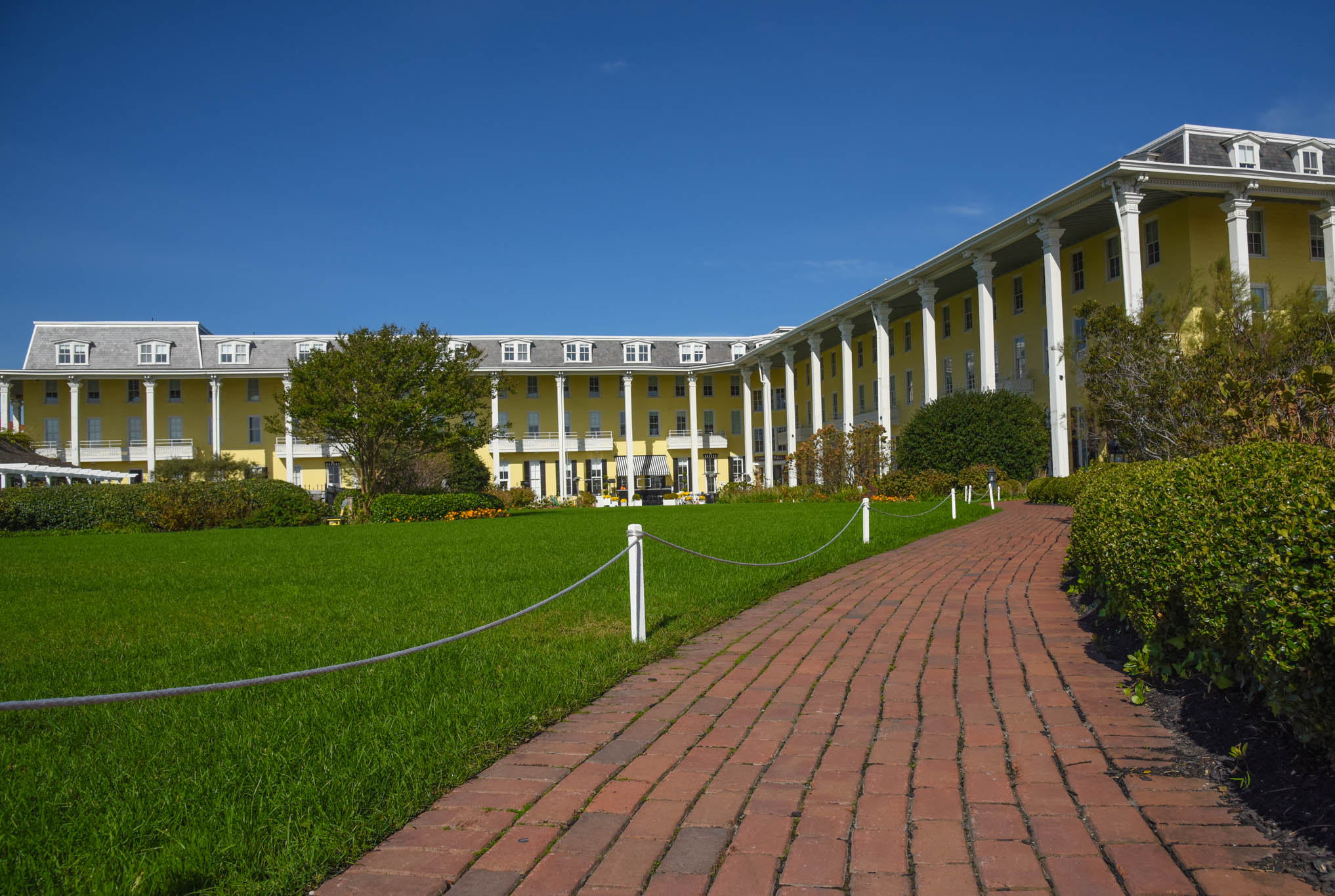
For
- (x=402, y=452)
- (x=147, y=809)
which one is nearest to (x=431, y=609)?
(x=147, y=809)

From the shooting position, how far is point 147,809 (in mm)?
3365

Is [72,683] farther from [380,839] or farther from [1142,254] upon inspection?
[1142,254]

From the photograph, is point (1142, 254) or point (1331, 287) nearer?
point (1331, 287)

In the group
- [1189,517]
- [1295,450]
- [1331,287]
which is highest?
[1331,287]

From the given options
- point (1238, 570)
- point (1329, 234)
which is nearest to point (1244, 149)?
point (1329, 234)

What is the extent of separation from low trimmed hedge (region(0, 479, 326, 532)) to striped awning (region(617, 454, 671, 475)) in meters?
30.3

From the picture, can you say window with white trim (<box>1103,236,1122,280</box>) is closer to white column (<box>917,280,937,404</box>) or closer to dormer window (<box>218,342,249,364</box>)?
white column (<box>917,280,937,404</box>)

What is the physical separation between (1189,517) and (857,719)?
1.86 meters

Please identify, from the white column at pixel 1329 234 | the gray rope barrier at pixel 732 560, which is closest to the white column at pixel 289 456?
the gray rope barrier at pixel 732 560

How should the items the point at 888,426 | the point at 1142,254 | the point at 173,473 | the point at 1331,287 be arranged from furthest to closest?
the point at 173,473 → the point at 888,426 → the point at 1142,254 → the point at 1331,287

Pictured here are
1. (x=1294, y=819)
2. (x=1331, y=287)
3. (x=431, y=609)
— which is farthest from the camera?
(x=1331, y=287)

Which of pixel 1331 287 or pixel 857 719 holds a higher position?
pixel 1331 287

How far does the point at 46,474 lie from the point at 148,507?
41.1 ft

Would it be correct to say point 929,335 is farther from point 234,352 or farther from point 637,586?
point 234,352
